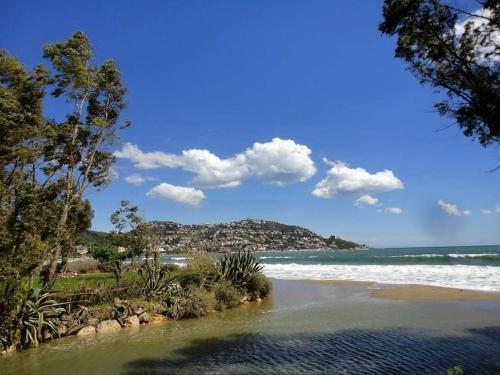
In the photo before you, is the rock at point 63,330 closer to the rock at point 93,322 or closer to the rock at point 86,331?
the rock at point 86,331

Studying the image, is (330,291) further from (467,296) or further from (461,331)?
(461,331)

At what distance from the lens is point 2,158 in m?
12.1

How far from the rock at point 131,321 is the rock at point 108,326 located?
28 cm

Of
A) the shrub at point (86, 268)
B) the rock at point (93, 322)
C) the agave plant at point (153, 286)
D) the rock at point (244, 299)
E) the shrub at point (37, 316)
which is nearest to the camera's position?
the shrub at point (37, 316)

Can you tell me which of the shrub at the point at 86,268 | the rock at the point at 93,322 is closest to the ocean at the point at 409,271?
the shrub at the point at 86,268

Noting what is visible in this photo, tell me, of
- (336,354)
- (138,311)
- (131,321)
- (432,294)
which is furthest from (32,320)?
(432,294)

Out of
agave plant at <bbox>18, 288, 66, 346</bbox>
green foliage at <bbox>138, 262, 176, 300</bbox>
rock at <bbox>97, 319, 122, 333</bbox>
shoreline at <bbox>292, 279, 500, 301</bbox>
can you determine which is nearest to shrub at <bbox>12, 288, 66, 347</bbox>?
agave plant at <bbox>18, 288, 66, 346</bbox>

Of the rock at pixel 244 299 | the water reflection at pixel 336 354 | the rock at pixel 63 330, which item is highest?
the rock at pixel 244 299

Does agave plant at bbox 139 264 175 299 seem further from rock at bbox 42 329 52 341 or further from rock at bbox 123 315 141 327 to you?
rock at bbox 42 329 52 341

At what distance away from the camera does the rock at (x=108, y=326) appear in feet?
50.0

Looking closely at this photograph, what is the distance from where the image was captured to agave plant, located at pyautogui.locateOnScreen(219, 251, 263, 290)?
69.8ft

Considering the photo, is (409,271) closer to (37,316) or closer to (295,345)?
(295,345)

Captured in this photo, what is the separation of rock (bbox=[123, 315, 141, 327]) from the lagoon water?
549 millimetres

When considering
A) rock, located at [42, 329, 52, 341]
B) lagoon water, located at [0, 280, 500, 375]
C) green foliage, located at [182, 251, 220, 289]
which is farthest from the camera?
green foliage, located at [182, 251, 220, 289]
